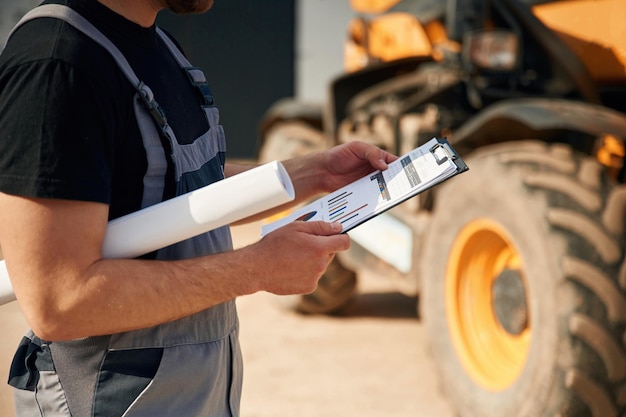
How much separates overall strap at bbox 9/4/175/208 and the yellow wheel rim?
2.23 m

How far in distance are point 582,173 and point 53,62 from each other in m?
2.25

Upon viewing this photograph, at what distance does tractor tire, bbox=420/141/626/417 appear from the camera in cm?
292

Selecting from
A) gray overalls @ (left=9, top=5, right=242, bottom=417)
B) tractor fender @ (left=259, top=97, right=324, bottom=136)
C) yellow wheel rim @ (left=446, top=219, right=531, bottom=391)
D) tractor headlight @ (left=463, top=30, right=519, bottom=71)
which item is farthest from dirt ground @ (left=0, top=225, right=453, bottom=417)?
gray overalls @ (left=9, top=5, right=242, bottom=417)

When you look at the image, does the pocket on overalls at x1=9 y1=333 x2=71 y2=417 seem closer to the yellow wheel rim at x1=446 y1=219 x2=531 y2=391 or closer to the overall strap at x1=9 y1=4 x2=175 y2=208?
the overall strap at x1=9 y1=4 x2=175 y2=208

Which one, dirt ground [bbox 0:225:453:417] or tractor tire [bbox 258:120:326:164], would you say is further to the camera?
tractor tire [bbox 258:120:326:164]

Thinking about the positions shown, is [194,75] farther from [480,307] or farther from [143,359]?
[480,307]

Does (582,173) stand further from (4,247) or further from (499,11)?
(4,247)

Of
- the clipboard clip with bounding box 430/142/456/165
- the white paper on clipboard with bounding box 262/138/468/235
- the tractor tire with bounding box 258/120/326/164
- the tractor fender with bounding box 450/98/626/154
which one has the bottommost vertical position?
the tractor tire with bounding box 258/120/326/164

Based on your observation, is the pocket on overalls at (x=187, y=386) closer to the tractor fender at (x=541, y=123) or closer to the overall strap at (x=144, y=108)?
the overall strap at (x=144, y=108)

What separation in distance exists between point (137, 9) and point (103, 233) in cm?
42

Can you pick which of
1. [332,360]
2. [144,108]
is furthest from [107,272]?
[332,360]

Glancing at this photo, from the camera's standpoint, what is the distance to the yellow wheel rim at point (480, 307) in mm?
3568

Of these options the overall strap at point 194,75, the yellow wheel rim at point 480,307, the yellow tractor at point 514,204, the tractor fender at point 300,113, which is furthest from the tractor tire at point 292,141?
the overall strap at point 194,75

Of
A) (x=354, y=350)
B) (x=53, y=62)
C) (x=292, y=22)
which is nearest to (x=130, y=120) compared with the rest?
(x=53, y=62)
